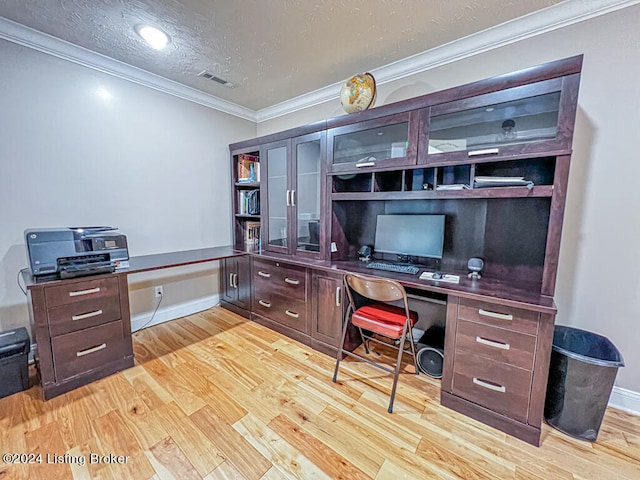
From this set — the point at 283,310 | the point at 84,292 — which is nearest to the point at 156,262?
the point at 84,292

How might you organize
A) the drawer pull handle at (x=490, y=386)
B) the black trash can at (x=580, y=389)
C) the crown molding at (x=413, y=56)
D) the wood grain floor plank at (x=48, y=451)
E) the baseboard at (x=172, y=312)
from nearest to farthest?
1. the wood grain floor plank at (x=48, y=451)
2. the black trash can at (x=580, y=389)
3. the drawer pull handle at (x=490, y=386)
4. the crown molding at (x=413, y=56)
5. the baseboard at (x=172, y=312)

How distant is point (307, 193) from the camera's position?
2615mm

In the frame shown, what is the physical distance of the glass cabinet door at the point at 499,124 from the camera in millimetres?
1503

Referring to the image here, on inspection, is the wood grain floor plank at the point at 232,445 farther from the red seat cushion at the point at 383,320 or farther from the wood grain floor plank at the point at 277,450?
the red seat cushion at the point at 383,320

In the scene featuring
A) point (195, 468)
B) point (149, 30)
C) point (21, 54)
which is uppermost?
point (149, 30)

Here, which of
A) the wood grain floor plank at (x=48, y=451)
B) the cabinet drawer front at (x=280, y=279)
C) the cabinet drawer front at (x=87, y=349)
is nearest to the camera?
the wood grain floor plank at (x=48, y=451)

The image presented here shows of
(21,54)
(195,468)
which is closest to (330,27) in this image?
(21,54)

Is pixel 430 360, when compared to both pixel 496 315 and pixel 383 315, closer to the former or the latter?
pixel 383 315

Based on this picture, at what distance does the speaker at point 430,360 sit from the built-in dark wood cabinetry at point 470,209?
0.87 ft

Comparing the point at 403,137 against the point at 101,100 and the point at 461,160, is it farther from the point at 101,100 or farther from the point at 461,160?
the point at 101,100

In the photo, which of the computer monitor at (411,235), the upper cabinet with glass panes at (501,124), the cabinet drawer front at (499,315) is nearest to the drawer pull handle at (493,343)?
the cabinet drawer front at (499,315)

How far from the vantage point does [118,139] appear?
2.50 meters

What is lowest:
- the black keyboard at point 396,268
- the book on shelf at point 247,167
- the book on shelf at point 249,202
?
the black keyboard at point 396,268

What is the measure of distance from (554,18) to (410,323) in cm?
220
